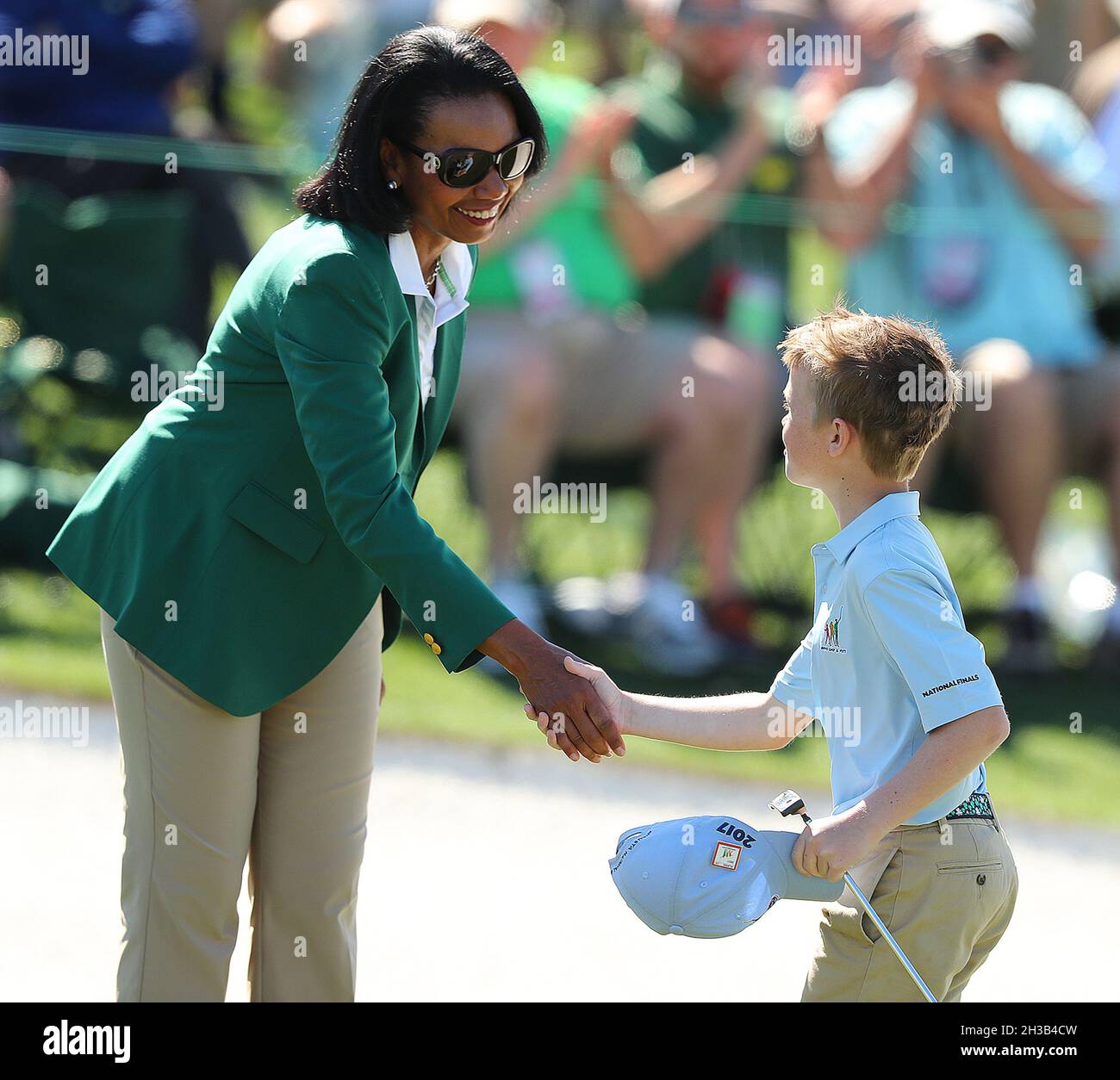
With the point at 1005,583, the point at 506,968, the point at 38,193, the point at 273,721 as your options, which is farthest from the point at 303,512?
the point at 1005,583

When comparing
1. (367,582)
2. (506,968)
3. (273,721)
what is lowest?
(506,968)

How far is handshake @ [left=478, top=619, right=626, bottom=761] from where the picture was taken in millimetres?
2354

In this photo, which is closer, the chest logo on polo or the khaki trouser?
the chest logo on polo

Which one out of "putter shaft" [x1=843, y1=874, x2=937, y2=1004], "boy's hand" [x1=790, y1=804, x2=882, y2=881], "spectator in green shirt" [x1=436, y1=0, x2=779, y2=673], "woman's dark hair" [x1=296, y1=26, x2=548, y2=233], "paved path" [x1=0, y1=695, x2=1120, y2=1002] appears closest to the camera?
"boy's hand" [x1=790, y1=804, x2=882, y2=881]

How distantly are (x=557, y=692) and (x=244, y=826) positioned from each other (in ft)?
2.12

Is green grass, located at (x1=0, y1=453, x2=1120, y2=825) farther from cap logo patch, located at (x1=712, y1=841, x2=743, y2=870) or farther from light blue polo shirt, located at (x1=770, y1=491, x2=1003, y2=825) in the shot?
cap logo patch, located at (x1=712, y1=841, x2=743, y2=870)

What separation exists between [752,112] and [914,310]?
0.94 m

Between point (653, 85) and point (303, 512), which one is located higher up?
point (653, 85)

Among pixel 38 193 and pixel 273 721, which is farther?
pixel 38 193

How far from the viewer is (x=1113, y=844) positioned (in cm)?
470

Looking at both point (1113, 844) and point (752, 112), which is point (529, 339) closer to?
point (752, 112)

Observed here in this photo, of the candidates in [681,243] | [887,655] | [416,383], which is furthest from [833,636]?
[681,243]

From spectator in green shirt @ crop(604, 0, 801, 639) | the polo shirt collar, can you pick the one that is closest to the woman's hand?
the polo shirt collar

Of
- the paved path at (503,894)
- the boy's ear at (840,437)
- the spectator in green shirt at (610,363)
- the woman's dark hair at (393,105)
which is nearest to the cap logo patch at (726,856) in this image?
the boy's ear at (840,437)
